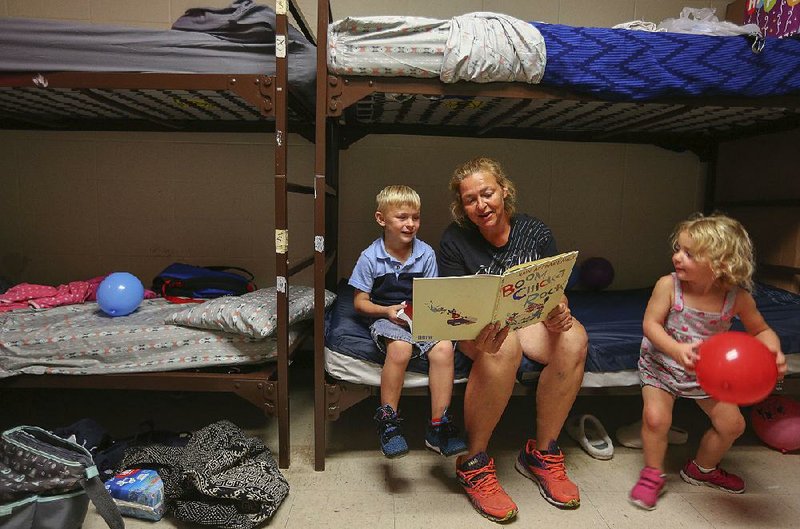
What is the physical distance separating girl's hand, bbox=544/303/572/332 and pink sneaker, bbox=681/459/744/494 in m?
0.71

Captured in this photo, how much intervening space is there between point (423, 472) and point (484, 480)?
283 mm

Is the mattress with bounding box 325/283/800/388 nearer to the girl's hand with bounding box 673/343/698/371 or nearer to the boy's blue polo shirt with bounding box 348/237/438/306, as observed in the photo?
the boy's blue polo shirt with bounding box 348/237/438/306

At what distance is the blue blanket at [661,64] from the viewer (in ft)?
5.36

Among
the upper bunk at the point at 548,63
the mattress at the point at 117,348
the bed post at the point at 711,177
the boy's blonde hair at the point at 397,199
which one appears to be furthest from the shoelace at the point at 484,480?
the bed post at the point at 711,177

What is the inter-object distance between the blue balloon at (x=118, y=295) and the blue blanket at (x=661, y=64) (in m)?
1.75

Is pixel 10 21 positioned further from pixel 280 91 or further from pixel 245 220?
pixel 245 220

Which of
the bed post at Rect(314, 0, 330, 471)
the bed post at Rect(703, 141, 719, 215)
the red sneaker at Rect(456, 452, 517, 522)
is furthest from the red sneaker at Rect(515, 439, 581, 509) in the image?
the bed post at Rect(703, 141, 719, 215)

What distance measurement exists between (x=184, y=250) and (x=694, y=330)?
2464 millimetres

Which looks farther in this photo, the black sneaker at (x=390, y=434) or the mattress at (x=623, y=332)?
the mattress at (x=623, y=332)

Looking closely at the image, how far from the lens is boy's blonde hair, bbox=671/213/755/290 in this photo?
5.07ft

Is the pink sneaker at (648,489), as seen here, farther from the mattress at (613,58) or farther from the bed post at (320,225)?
the mattress at (613,58)

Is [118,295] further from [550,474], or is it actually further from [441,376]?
[550,474]

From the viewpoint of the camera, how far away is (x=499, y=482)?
176 centimetres

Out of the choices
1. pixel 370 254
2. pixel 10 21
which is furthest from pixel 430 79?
pixel 10 21
